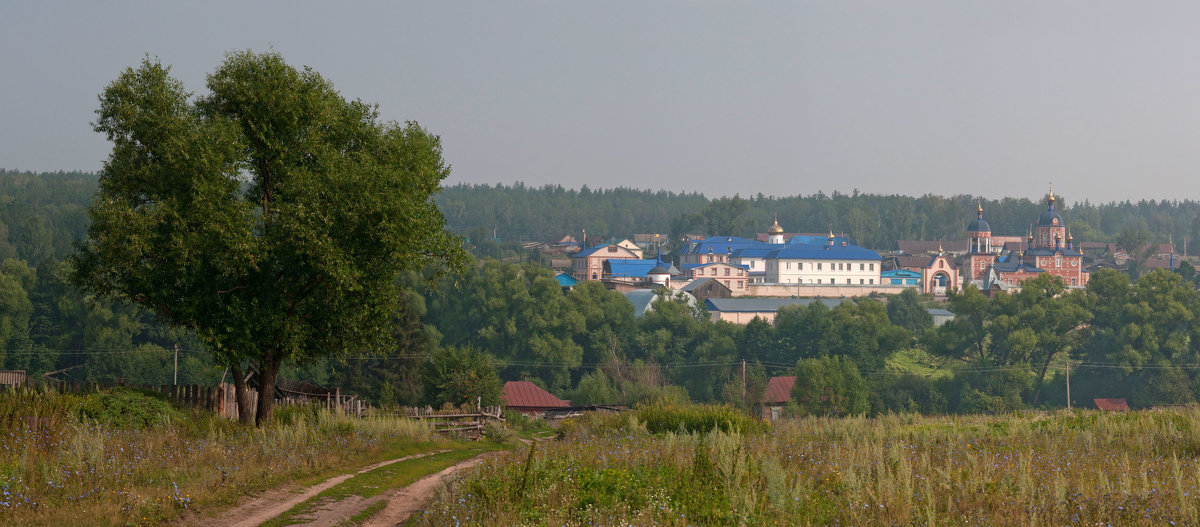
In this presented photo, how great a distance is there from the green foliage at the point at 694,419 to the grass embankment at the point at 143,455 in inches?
198

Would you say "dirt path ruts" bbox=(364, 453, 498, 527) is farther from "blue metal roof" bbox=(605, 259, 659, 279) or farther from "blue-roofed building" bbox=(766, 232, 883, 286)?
"blue-roofed building" bbox=(766, 232, 883, 286)

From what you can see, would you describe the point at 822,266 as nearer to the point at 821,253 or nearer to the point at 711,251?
the point at 821,253

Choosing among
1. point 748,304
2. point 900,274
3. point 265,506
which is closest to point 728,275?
point 748,304

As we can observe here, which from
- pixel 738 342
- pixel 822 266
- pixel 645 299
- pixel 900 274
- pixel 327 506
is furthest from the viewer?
pixel 900 274

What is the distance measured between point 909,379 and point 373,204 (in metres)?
87.5

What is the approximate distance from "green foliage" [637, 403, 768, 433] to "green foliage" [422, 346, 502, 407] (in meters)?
30.6

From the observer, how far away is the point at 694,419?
77.5ft

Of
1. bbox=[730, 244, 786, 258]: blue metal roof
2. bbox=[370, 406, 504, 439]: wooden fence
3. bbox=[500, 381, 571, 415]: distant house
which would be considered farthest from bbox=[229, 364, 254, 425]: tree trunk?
bbox=[730, 244, 786, 258]: blue metal roof

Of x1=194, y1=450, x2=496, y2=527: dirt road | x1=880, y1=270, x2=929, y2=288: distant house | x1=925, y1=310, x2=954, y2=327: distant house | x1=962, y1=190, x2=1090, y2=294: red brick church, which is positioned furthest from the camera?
x1=962, y1=190, x2=1090, y2=294: red brick church

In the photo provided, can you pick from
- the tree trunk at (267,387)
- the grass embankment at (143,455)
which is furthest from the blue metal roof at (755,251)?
the grass embankment at (143,455)

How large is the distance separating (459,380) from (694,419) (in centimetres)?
3394

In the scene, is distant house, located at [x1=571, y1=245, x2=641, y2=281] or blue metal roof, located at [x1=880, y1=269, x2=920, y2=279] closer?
blue metal roof, located at [x1=880, y1=269, x2=920, y2=279]

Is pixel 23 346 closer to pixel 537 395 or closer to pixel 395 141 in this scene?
pixel 537 395

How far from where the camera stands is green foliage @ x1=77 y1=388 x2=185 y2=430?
19438 millimetres
